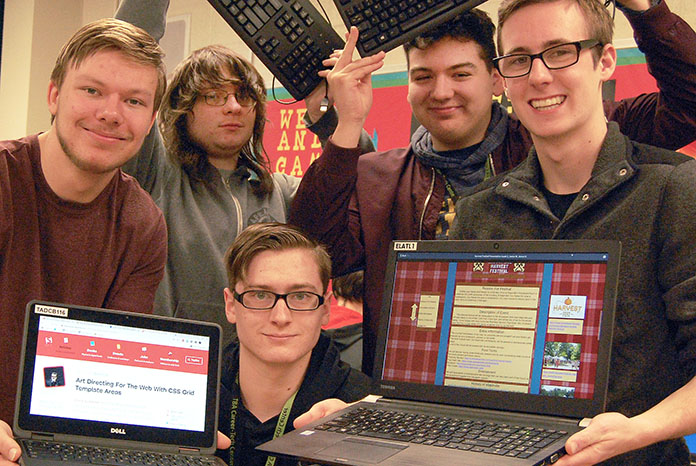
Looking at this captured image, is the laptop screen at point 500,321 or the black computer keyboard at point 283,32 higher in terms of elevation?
the black computer keyboard at point 283,32

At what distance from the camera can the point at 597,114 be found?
1.29 m

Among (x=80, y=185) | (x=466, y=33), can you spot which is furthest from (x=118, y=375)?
(x=466, y=33)

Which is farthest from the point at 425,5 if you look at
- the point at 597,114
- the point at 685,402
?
the point at 685,402

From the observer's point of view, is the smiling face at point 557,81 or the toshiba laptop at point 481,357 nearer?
the toshiba laptop at point 481,357

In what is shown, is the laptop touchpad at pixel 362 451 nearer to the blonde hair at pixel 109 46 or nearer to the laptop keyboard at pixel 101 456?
the laptop keyboard at pixel 101 456

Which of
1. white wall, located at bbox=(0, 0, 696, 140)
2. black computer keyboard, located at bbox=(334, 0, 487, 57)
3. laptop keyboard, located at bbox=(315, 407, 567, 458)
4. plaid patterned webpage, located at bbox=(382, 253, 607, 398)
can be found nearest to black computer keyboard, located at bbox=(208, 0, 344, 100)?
black computer keyboard, located at bbox=(334, 0, 487, 57)

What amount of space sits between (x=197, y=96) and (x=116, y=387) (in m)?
0.96

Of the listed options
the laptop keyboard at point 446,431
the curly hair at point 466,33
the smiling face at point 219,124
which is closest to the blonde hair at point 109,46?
the smiling face at point 219,124

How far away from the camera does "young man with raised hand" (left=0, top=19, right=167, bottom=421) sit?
1495mm

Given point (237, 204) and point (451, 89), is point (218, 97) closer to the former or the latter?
point (237, 204)

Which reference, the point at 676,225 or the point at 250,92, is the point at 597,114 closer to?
the point at 676,225

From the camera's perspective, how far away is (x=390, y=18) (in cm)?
162

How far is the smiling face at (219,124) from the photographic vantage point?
6.41 ft

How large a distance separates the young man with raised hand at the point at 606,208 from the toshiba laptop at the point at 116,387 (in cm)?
54
